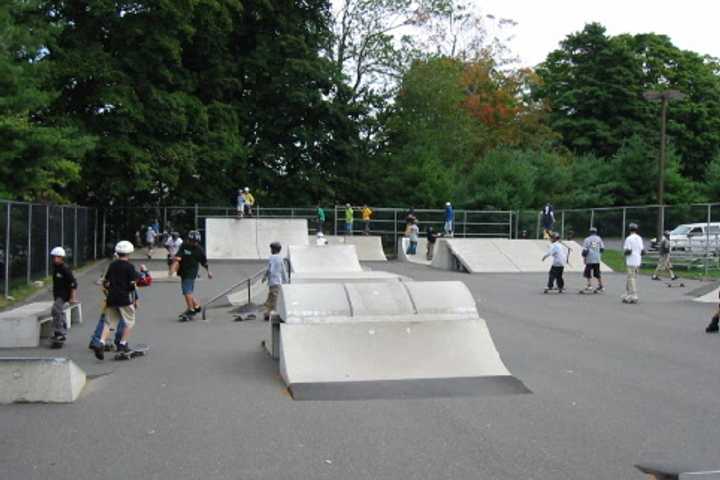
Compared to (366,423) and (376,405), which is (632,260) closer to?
(376,405)

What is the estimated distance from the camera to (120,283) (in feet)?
36.2

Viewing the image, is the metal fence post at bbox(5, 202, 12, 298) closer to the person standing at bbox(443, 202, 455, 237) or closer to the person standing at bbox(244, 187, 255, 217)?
the person standing at bbox(244, 187, 255, 217)

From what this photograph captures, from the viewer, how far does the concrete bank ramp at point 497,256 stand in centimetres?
3036

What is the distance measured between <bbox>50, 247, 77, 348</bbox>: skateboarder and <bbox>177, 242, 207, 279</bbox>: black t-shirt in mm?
2841

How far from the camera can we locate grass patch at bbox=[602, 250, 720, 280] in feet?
87.7

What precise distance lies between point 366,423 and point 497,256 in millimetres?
24648

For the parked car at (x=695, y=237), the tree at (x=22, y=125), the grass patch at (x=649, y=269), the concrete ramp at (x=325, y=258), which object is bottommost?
the grass patch at (x=649, y=269)

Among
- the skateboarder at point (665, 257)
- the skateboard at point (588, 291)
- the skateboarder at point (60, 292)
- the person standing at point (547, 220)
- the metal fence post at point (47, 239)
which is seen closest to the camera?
the skateboarder at point (60, 292)

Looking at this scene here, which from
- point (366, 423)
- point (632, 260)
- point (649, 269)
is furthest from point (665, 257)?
point (366, 423)

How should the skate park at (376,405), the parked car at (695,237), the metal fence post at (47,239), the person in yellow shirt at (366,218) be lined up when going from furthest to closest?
the person in yellow shirt at (366,218)
the parked car at (695,237)
the metal fence post at (47,239)
the skate park at (376,405)

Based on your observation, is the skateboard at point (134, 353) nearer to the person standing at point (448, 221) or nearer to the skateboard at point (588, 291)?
the skateboard at point (588, 291)

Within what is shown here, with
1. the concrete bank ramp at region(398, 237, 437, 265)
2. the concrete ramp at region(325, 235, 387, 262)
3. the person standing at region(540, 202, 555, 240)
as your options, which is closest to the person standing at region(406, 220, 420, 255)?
the concrete bank ramp at region(398, 237, 437, 265)

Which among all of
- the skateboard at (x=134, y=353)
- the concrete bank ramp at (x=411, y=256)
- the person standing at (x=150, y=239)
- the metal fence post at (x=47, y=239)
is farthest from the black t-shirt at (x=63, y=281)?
the concrete bank ramp at (x=411, y=256)

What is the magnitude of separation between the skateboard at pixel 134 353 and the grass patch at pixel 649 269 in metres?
20.6
